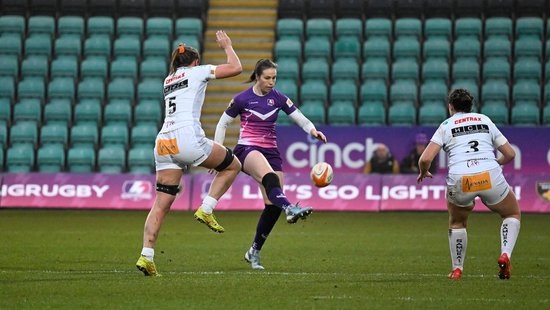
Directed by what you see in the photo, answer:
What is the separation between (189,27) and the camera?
93.2ft

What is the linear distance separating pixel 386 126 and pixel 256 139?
1242 centimetres

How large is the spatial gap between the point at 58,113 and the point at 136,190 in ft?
12.7

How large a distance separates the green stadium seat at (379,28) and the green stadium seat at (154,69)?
16.8 feet

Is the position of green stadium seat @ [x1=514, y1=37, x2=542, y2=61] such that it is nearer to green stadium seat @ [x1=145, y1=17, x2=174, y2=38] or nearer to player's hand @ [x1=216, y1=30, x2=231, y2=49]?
green stadium seat @ [x1=145, y1=17, x2=174, y2=38]

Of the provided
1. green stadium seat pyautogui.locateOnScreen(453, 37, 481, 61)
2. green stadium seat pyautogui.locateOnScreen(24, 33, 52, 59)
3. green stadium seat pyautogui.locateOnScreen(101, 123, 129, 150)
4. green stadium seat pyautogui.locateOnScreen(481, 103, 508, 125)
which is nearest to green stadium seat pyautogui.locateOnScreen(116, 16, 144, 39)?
green stadium seat pyautogui.locateOnScreen(24, 33, 52, 59)

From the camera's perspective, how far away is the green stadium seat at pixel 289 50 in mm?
27734

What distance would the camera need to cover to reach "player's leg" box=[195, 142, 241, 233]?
11453 millimetres

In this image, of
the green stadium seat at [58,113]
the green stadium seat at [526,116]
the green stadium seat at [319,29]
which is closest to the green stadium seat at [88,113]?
the green stadium seat at [58,113]

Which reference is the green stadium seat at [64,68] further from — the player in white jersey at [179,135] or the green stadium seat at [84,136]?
the player in white jersey at [179,135]

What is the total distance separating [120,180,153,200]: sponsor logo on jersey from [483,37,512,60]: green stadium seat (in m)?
9.19

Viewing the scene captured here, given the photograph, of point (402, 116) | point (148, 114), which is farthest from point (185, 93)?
point (148, 114)

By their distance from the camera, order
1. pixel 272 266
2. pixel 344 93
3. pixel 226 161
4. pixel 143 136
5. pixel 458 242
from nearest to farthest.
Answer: pixel 458 242, pixel 226 161, pixel 272 266, pixel 143 136, pixel 344 93

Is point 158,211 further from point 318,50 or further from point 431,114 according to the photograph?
point 318,50

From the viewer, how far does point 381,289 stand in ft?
33.2
